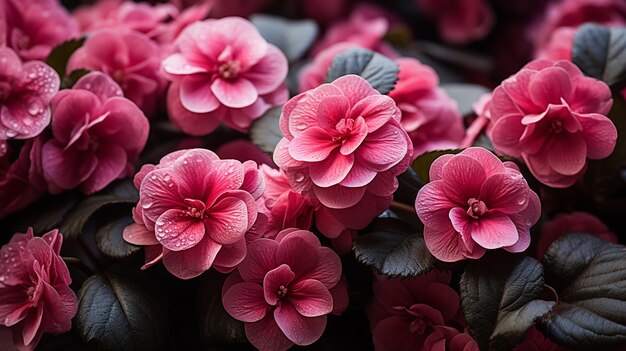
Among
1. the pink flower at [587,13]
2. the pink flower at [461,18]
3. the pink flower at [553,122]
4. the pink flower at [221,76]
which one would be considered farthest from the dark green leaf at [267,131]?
the pink flower at [461,18]

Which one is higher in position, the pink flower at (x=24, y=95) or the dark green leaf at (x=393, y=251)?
the pink flower at (x=24, y=95)

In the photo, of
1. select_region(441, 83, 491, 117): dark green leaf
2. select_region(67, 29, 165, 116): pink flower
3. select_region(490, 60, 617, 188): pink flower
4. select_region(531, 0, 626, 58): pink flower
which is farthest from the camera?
select_region(531, 0, 626, 58): pink flower

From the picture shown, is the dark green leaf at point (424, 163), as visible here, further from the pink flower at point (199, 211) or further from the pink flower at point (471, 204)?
the pink flower at point (199, 211)

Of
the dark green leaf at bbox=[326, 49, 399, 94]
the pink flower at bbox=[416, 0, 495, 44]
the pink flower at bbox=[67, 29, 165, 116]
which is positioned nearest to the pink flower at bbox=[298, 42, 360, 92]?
the dark green leaf at bbox=[326, 49, 399, 94]

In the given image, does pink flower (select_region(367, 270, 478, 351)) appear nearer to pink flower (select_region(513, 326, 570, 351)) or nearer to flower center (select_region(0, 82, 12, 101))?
pink flower (select_region(513, 326, 570, 351))

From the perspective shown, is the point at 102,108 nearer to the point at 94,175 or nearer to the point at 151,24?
the point at 94,175

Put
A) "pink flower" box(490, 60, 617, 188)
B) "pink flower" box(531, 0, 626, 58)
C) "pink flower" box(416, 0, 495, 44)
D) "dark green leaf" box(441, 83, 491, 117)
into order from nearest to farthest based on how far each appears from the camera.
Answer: "pink flower" box(490, 60, 617, 188) → "dark green leaf" box(441, 83, 491, 117) → "pink flower" box(531, 0, 626, 58) → "pink flower" box(416, 0, 495, 44)
